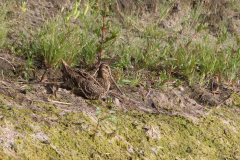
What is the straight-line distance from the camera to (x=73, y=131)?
2305 mm

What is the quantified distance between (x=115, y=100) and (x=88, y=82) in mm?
353

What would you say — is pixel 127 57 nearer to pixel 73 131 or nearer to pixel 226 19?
pixel 73 131

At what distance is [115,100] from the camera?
3.24 meters

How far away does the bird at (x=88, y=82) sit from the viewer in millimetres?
3090

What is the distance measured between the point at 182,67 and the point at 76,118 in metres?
2.20

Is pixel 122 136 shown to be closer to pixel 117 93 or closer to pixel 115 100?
pixel 115 100

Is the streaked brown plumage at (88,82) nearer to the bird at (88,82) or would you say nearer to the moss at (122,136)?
the bird at (88,82)

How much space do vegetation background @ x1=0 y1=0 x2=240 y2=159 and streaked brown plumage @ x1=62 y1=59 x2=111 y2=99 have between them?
0.10 meters

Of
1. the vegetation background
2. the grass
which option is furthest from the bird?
the grass

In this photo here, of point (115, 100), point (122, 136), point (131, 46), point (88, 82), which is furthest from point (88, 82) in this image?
point (131, 46)

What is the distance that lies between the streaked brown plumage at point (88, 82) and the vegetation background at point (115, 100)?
0.10 m

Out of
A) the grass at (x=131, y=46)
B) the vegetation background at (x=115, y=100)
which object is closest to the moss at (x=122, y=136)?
the vegetation background at (x=115, y=100)

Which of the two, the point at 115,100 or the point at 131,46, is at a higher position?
the point at 131,46

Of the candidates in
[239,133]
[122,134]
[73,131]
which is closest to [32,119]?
[73,131]
